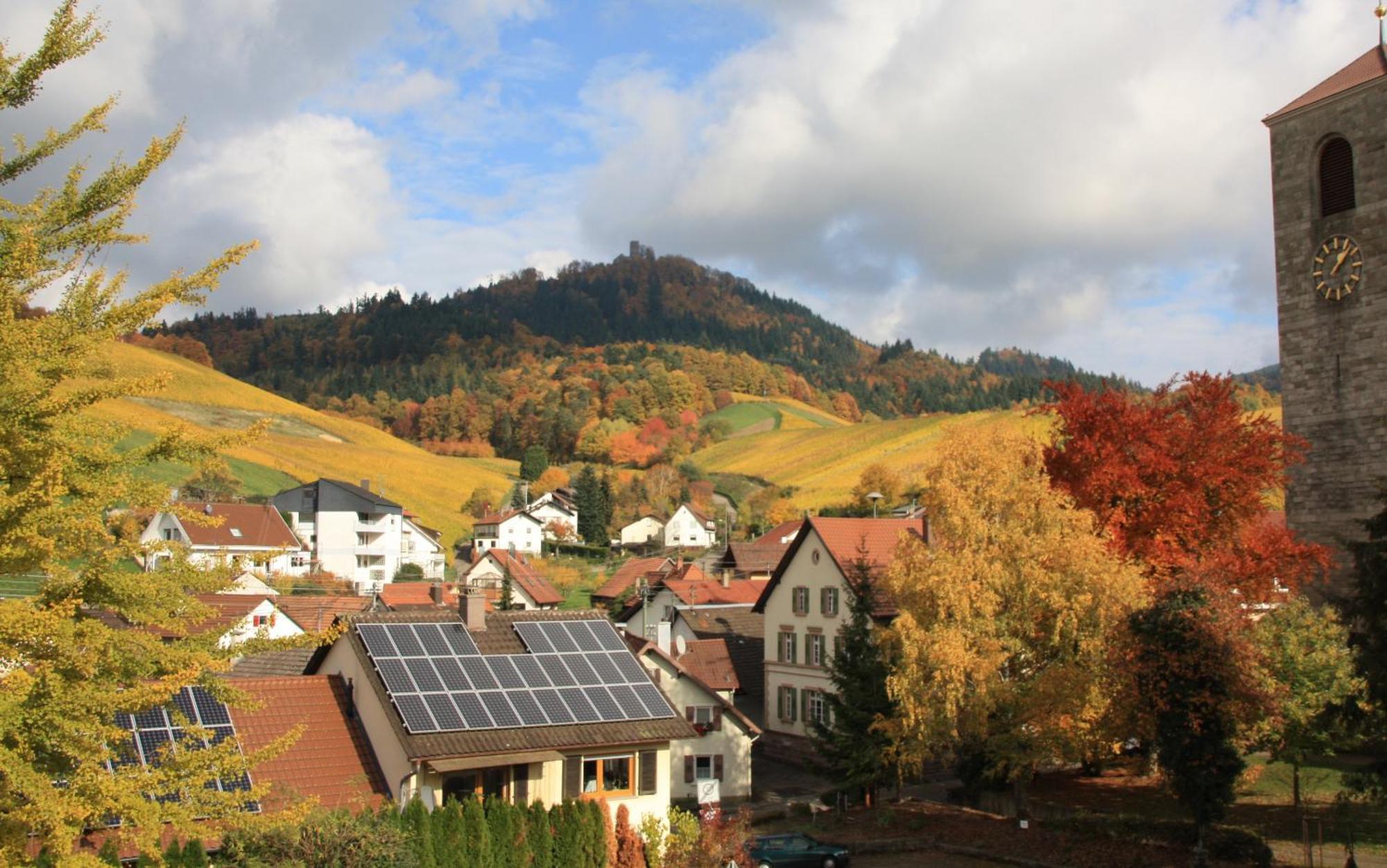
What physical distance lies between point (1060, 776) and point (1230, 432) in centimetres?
1170

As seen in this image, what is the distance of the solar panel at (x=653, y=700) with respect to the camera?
84.8 feet

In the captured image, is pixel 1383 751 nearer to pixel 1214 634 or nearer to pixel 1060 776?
pixel 1214 634

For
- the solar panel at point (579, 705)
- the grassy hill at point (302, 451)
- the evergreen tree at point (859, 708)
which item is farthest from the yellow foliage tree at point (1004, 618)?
the grassy hill at point (302, 451)

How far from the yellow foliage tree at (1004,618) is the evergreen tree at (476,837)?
10.9 metres

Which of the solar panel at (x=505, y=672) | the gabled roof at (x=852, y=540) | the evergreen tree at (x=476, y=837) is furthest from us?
the gabled roof at (x=852, y=540)

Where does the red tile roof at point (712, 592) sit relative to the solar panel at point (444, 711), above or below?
above

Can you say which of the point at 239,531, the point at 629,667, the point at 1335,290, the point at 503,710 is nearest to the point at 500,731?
the point at 503,710

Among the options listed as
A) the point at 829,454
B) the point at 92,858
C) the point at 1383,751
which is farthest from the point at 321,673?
the point at 829,454

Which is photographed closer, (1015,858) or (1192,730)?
(1192,730)

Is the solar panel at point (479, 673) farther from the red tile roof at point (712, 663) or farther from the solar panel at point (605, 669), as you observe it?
the red tile roof at point (712, 663)

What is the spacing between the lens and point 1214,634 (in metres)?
23.1

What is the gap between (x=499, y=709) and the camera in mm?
24375

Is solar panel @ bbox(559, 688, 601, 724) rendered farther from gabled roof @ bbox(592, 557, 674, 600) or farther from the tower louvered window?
gabled roof @ bbox(592, 557, 674, 600)

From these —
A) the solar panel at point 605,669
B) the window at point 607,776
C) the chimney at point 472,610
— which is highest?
the chimney at point 472,610
